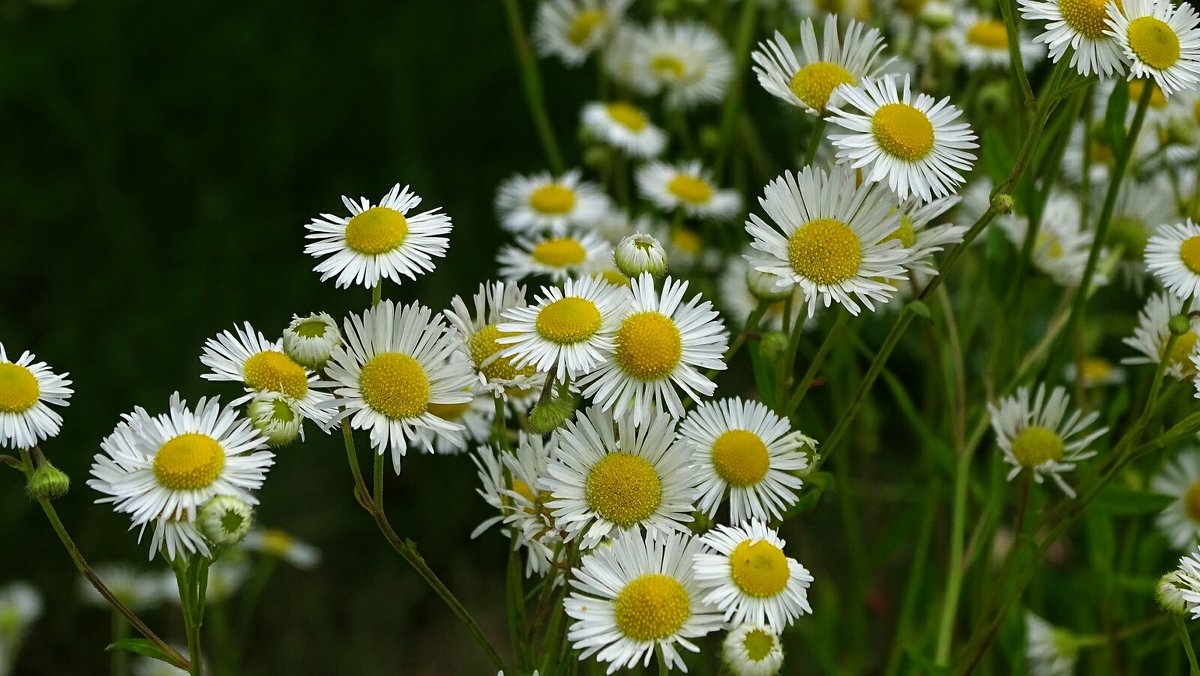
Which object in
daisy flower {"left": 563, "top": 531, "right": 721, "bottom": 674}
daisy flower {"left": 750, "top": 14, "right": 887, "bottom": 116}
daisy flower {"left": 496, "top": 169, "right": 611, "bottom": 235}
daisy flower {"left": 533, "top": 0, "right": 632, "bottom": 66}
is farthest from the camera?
daisy flower {"left": 533, "top": 0, "right": 632, "bottom": 66}

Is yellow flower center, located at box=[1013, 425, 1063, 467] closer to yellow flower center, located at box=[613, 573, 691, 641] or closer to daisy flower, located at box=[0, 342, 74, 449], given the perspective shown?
yellow flower center, located at box=[613, 573, 691, 641]

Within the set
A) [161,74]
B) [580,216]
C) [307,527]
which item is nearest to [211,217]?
[161,74]

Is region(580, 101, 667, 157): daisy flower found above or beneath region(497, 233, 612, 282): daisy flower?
above

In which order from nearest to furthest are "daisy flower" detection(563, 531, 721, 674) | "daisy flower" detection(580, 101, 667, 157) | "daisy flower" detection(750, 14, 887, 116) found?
"daisy flower" detection(563, 531, 721, 674) → "daisy flower" detection(750, 14, 887, 116) → "daisy flower" detection(580, 101, 667, 157)

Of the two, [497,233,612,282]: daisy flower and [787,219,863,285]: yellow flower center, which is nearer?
[787,219,863,285]: yellow flower center

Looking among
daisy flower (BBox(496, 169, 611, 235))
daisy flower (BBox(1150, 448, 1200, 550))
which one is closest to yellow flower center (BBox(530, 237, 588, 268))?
daisy flower (BBox(496, 169, 611, 235))

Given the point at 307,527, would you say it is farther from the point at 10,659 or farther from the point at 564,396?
the point at 564,396
